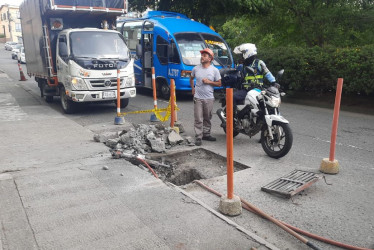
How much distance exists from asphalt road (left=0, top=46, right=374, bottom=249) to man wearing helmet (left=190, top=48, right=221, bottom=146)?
0.42 m

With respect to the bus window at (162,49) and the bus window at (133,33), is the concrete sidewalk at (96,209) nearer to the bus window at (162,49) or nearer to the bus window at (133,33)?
the bus window at (162,49)

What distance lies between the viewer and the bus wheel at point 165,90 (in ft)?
41.9

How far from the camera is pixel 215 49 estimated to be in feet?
42.3

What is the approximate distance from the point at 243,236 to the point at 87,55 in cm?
779

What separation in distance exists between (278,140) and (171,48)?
7.44m

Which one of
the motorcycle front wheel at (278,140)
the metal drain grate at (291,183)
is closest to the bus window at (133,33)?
the motorcycle front wheel at (278,140)

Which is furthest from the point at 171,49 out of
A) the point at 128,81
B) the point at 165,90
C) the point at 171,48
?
the point at 128,81

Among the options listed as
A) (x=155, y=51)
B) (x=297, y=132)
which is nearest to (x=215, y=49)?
(x=155, y=51)

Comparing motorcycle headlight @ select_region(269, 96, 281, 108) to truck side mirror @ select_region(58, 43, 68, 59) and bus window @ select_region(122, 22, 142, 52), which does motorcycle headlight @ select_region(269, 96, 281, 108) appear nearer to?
truck side mirror @ select_region(58, 43, 68, 59)

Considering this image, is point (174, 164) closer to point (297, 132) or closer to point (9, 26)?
point (297, 132)

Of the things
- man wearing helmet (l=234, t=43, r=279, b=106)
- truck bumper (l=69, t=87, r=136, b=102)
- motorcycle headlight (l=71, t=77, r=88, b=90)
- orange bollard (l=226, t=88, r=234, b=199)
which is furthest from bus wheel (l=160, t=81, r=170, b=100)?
orange bollard (l=226, t=88, r=234, b=199)

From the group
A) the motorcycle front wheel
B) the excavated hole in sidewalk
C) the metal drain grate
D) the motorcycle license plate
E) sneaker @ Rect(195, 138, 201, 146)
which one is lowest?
the excavated hole in sidewalk

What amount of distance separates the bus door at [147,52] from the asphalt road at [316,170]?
168 inches

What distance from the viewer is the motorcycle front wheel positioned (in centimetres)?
537
